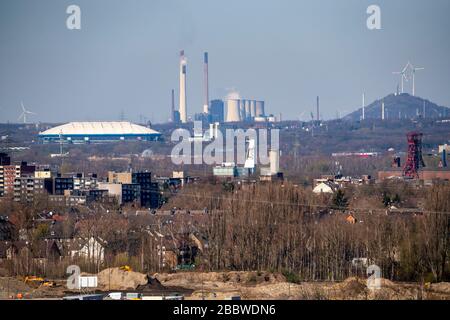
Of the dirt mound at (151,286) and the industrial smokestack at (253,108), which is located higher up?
the industrial smokestack at (253,108)

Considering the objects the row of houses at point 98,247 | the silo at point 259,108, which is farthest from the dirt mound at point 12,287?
the silo at point 259,108

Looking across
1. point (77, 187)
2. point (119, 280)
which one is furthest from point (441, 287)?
point (77, 187)

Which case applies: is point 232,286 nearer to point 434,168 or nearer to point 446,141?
point 434,168

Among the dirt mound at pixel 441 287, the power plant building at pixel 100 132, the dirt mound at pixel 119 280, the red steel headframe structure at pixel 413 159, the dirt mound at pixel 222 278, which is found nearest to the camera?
the dirt mound at pixel 441 287

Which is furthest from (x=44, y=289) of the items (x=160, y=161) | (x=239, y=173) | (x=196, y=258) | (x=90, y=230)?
(x=160, y=161)

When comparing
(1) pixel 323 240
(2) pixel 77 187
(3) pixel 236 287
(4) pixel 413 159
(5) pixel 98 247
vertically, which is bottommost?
(3) pixel 236 287

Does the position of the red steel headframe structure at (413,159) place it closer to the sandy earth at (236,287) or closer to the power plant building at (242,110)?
the sandy earth at (236,287)

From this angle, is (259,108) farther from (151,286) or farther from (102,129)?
(151,286)
